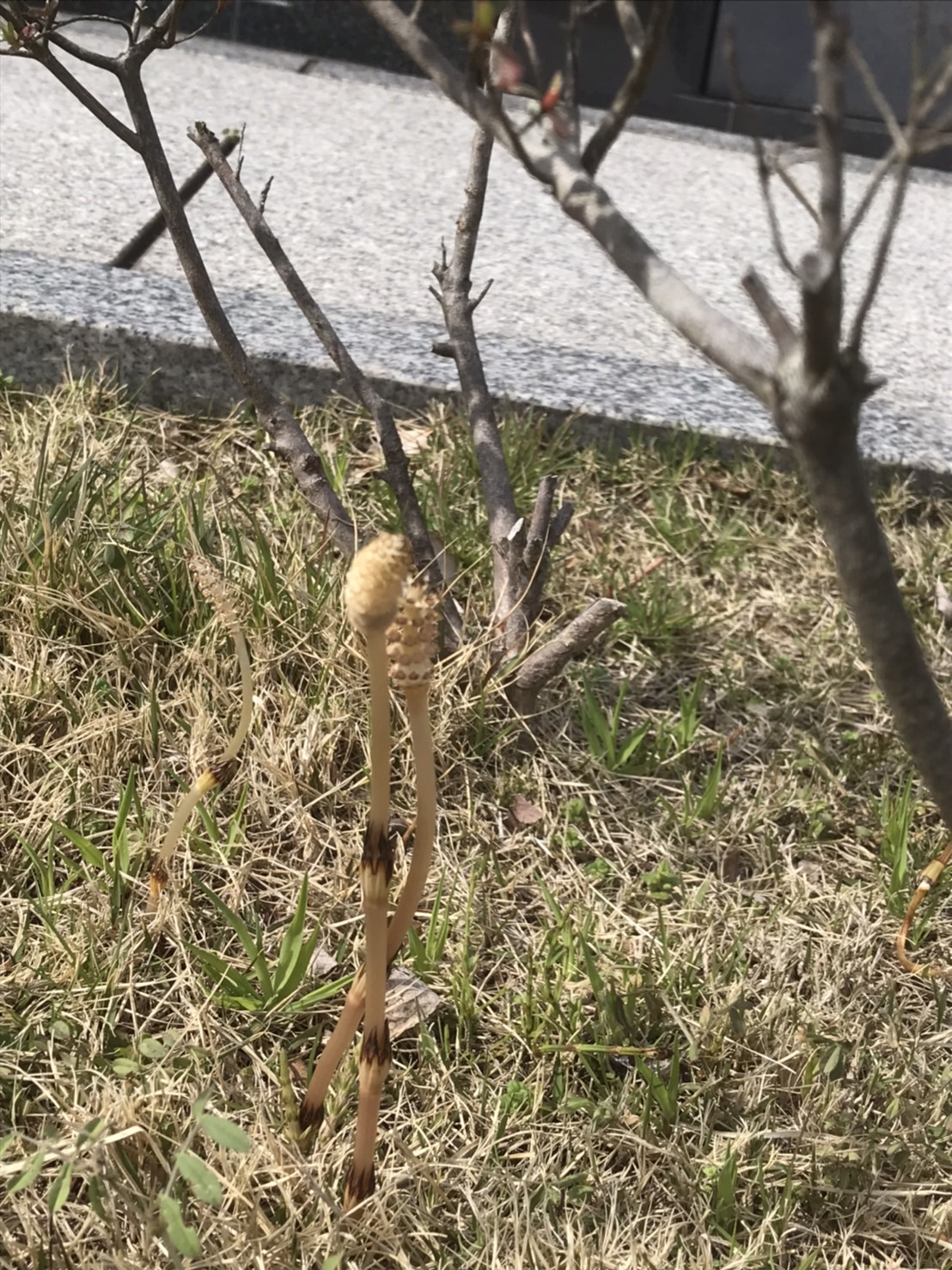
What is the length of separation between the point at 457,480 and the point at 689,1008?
47.2 inches

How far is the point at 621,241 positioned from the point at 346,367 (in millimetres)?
1169

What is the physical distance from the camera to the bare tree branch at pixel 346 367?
195 cm

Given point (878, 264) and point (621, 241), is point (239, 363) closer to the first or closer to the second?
point (621, 241)

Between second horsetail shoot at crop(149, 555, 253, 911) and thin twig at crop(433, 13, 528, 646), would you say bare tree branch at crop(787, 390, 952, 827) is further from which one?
thin twig at crop(433, 13, 528, 646)

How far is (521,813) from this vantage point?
1.85 m

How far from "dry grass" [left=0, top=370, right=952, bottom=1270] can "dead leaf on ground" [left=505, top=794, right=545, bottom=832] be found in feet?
0.04

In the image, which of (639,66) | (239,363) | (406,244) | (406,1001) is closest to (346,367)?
(239,363)

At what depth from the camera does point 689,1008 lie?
1553mm

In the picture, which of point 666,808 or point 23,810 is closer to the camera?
point 23,810

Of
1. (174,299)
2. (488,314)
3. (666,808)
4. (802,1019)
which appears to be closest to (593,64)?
(488,314)

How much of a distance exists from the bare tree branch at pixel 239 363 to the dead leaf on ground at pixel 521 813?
0.49 meters

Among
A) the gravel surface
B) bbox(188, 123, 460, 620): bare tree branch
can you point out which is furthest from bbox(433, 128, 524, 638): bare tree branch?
the gravel surface

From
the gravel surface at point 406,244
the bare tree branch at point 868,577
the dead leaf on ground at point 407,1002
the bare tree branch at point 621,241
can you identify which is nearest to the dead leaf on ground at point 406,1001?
the dead leaf on ground at point 407,1002

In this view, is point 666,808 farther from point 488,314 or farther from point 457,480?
point 488,314
